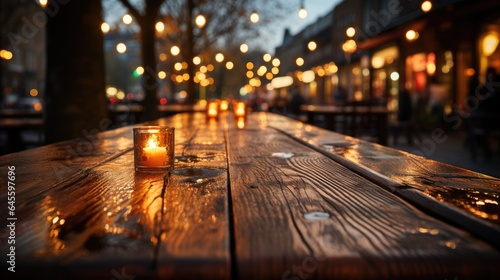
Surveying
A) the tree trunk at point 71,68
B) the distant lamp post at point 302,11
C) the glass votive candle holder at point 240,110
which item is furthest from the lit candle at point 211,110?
the distant lamp post at point 302,11

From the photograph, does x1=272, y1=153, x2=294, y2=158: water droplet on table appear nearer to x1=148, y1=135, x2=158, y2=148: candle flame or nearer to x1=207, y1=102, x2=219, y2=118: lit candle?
x1=148, y1=135, x2=158, y2=148: candle flame

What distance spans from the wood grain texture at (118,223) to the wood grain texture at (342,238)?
0.06 metres

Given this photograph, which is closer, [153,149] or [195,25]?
[153,149]

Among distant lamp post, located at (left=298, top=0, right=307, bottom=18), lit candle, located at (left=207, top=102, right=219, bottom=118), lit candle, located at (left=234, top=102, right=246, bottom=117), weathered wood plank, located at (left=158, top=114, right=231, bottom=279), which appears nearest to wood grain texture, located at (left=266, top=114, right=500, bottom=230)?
weathered wood plank, located at (left=158, top=114, right=231, bottom=279)

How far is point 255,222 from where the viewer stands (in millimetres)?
961

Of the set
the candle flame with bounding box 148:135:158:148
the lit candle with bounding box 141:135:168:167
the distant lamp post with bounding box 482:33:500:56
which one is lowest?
the lit candle with bounding box 141:135:168:167

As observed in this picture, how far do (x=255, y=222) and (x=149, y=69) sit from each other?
10.4 metres

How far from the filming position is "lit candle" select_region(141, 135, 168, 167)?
5.49 feet

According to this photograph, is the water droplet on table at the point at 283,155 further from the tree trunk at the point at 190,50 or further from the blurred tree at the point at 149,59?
the tree trunk at the point at 190,50

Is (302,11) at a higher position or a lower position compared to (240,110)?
higher

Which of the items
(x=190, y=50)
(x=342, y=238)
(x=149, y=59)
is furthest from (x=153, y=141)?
(x=190, y=50)

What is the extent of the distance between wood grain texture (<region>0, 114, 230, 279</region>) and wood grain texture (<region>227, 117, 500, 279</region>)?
56 mm

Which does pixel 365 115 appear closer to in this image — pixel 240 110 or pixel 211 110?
pixel 240 110

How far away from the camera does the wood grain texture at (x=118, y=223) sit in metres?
0.74
